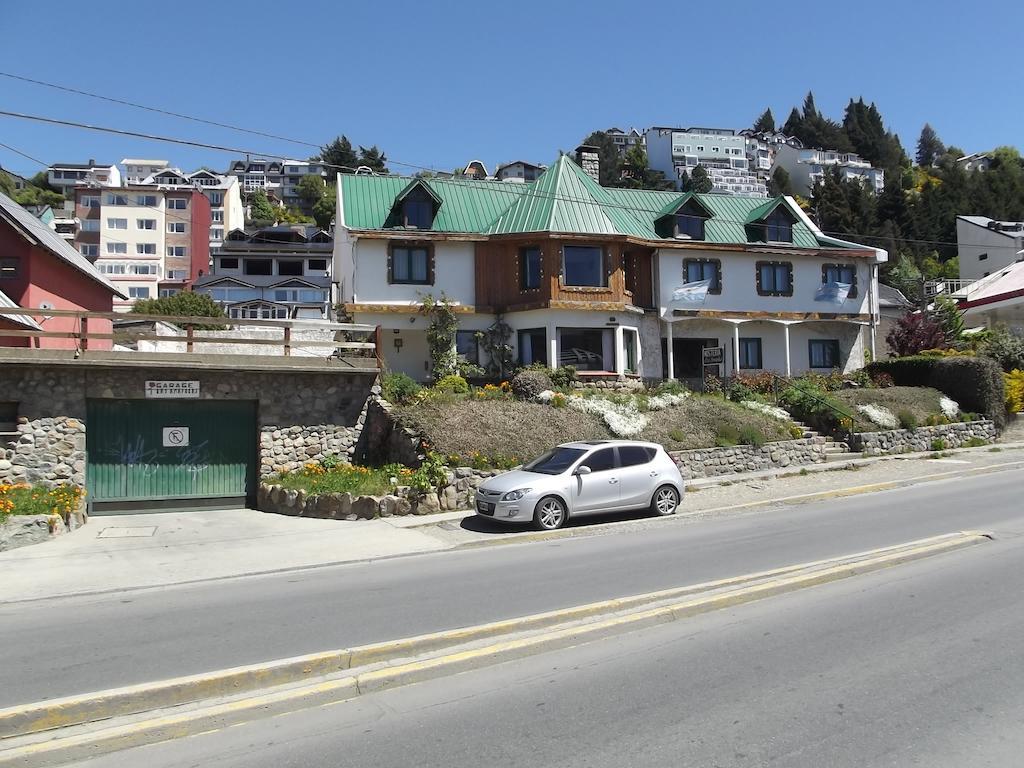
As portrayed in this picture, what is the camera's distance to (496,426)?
60.7ft

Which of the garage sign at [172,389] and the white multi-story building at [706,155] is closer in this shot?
the garage sign at [172,389]

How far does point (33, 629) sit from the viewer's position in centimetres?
777

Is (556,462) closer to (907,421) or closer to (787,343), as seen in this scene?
(907,421)

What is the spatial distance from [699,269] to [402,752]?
1098 inches

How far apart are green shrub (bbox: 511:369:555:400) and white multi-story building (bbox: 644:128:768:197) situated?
121837mm

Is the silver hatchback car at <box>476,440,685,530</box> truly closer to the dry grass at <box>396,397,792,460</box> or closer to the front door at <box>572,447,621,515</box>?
the front door at <box>572,447,621,515</box>

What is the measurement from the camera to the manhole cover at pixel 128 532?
14.1 meters

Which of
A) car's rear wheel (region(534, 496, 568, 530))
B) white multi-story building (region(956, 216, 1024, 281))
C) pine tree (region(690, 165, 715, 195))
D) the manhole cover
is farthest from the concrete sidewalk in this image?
pine tree (region(690, 165, 715, 195))

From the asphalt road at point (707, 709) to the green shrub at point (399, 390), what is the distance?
43.2 feet

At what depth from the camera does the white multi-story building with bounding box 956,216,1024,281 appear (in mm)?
63375

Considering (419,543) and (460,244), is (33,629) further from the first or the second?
(460,244)

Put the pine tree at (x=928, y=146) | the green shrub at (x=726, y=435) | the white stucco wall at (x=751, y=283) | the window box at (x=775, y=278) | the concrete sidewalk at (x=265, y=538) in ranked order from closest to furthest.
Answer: the concrete sidewalk at (x=265, y=538) → the green shrub at (x=726, y=435) → the white stucco wall at (x=751, y=283) → the window box at (x=775, y=278) → the pine tree at (x=928, y=146)

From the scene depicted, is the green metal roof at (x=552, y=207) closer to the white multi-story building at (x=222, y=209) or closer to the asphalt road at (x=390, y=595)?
the asphalt road at (x=390, y=595)

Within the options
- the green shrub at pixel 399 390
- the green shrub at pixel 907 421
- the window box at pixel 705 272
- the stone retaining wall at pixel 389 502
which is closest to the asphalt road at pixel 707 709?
the stone retaining wall at pixel 389 502
